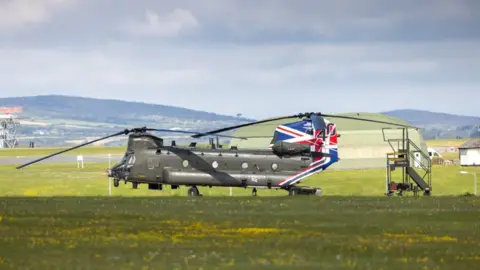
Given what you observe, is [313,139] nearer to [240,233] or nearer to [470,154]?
[240,233]

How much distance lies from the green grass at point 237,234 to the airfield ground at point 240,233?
31 mm

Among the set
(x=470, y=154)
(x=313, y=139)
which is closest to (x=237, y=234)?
(x=313, y=139)

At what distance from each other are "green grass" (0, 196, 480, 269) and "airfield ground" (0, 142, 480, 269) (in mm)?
31

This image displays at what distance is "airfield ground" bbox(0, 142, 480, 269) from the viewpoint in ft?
90.5

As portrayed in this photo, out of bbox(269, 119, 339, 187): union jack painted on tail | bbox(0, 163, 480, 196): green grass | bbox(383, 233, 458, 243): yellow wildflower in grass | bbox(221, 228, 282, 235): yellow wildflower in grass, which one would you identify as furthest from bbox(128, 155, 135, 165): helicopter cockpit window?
bbox(383, 233, 458, 243): yellow wildflower in grass

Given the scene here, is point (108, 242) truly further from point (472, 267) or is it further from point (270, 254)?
point (472, 267)

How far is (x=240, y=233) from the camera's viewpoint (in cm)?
3431

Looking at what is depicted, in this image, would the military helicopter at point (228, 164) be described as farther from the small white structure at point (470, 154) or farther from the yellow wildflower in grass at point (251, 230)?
the small white structure at point (470, 154)

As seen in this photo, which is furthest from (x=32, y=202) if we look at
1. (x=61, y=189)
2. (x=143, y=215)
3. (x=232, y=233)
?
(x=61, y=189)

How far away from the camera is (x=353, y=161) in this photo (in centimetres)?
14225

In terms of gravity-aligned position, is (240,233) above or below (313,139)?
below

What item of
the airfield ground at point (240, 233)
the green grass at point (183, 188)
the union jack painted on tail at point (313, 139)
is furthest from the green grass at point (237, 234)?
the green grass at point (183, 188)

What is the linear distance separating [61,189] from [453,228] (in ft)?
207

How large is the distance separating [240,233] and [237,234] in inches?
11.7
